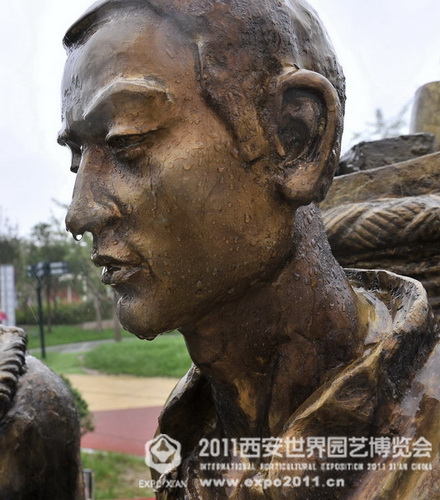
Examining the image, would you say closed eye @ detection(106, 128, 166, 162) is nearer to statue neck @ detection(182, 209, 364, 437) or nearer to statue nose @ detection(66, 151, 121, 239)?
statue nose @ detection(66, 151, 121, 239)

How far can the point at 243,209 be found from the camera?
0.83m

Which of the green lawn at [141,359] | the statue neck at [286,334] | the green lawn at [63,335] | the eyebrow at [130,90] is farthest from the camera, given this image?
the green lawn at [141,359]

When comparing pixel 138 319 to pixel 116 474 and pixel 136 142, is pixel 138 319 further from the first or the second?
pixel 116 474

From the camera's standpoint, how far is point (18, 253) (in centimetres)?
1003

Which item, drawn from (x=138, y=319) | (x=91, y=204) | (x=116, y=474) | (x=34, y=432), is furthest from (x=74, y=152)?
(x=116, y=474)

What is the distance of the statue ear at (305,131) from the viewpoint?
2.73 ft

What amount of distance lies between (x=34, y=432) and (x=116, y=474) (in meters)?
4.25

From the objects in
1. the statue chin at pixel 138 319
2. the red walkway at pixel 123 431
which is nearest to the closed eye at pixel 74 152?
the statue chin at pixel 138 319

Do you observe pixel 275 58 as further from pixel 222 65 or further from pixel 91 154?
pixel 91 154

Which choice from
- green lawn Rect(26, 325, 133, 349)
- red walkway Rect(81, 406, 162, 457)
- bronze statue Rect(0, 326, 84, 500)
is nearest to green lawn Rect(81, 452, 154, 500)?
red walkway Rect(81, 406, 162, 457)

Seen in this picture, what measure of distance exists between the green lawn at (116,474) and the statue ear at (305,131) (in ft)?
14.9

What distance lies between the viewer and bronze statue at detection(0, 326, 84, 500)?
134 cm

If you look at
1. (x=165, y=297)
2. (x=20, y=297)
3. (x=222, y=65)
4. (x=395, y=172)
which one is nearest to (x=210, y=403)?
(x=165, y=297)

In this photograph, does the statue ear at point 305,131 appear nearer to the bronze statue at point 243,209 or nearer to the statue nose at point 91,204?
the bronze statue at point 243,209
